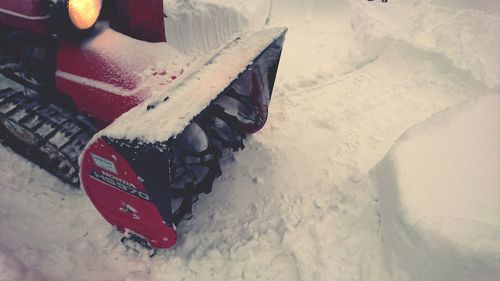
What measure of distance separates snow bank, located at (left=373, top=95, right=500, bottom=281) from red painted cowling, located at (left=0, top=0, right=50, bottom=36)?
224 centimetres

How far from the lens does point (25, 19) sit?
81.8 inches

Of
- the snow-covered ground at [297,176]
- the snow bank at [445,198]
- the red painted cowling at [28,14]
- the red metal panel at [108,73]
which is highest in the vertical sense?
the red painted cowling at [28,14]

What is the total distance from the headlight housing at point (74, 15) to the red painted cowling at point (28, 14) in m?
0.09

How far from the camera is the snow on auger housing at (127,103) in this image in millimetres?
1679

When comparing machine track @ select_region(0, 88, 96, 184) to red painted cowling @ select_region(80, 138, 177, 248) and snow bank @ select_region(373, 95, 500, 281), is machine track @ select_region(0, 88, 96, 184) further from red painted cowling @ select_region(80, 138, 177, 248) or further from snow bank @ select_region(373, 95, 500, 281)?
snow bank @ select_region(373, 95, 500, 281)

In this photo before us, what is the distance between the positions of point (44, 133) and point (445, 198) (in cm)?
245

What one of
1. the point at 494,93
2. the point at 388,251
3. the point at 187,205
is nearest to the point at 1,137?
the point at 187,205

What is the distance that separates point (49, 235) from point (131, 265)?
58 centimetres

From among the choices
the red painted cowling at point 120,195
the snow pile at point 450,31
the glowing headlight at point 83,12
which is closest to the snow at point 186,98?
the red painted cowling at point 120,195

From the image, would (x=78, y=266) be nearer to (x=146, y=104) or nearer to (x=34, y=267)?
(x=34, y=267)

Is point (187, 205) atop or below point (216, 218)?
atop

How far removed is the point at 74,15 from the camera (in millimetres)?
1987

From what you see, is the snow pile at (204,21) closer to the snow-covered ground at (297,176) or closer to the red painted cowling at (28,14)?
the snow-covered ground at (297,176)

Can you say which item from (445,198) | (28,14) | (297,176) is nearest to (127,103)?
(28,14)
